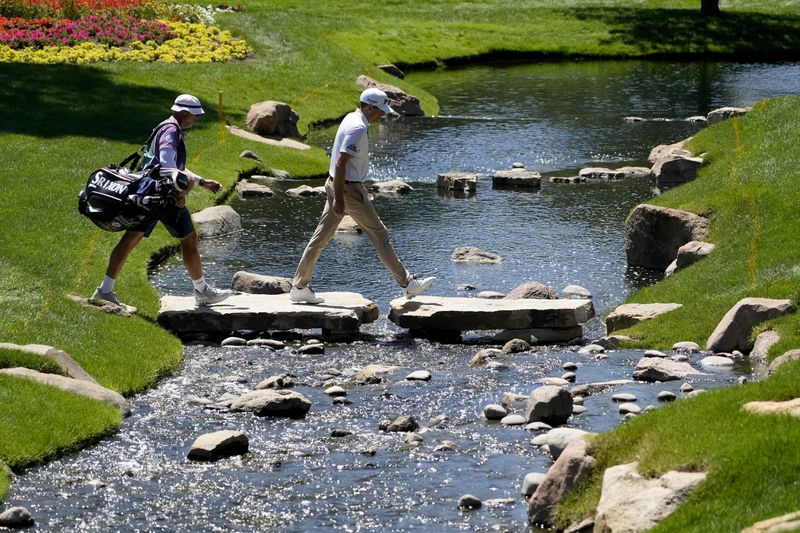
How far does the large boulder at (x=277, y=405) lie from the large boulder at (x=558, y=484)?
4.15 meters

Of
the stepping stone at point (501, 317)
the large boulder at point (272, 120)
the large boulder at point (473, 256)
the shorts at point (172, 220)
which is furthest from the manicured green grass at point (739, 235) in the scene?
the large boulder at point (272, 120)

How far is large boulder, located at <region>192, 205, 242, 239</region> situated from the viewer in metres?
26.4

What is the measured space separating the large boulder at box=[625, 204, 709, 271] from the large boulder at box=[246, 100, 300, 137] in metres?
15.5

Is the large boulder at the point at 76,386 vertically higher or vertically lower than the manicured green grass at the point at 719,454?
lower

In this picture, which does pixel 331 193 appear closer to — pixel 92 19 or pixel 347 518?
pixel 347 518

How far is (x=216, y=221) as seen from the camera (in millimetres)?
26688

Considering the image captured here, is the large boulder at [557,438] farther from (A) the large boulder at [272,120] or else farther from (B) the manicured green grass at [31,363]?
(A) the large boulder at [272,120]

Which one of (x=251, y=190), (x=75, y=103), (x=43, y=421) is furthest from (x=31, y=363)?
(x=75, y=103)

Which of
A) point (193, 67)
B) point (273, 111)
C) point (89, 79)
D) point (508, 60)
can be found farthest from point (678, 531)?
point (508, 60)

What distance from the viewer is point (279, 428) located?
581 inches

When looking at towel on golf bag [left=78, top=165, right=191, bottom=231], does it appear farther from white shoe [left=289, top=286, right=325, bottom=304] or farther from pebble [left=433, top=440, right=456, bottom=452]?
pebble [left=433, top=440, right=456, bottom=452]

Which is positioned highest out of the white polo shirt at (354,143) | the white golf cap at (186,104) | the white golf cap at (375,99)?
the white golf cap at (375,99)

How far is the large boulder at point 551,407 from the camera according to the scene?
14.4m

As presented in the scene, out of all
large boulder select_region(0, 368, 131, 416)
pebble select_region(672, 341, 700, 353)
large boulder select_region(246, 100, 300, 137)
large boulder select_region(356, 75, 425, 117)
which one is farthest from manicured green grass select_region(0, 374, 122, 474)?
large boulder select_region(356, 75, 425, 117)
